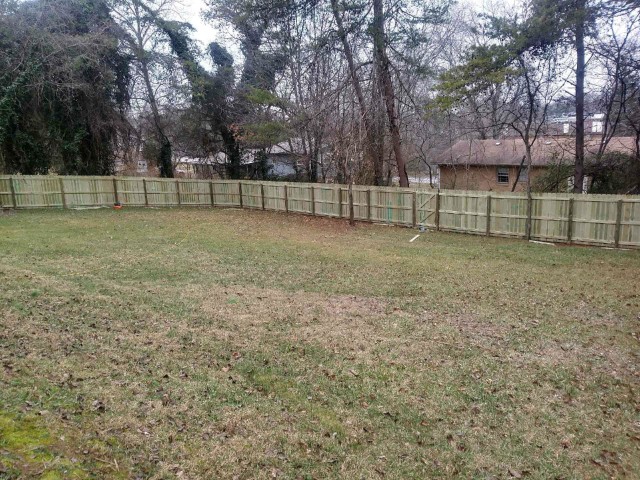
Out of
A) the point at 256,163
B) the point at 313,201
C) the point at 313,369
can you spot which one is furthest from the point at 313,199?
the point at 313,369

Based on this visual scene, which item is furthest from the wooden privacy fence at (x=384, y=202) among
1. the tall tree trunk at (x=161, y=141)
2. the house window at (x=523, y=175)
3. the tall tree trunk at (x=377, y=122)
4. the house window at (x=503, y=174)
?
the house window at (x=503, y=174)

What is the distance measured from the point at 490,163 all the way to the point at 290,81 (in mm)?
13164

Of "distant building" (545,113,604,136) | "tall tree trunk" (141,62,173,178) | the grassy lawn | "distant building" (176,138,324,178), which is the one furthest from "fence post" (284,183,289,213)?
"distant building" (545,113,604,136)

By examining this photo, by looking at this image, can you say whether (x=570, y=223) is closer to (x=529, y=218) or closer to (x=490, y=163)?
(x=529, y=218)

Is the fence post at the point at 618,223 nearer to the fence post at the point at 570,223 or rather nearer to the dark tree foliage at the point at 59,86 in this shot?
the fence post at the point at 570,223

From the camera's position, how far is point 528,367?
561 cm

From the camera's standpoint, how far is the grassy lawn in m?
3.73

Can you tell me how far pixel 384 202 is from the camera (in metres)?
16.9

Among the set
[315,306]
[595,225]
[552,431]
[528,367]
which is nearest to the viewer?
[552,431]

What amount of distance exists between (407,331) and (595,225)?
909 centimetres

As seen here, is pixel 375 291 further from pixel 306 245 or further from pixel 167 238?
pixel 167 238

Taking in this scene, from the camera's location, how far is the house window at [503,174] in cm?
2737

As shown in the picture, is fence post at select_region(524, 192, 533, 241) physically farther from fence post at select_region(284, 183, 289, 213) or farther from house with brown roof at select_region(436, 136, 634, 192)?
house with brown roof at select_region(436, 136, 634, 192)

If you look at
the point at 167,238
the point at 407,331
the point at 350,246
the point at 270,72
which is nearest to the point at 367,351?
the point at 407,331
